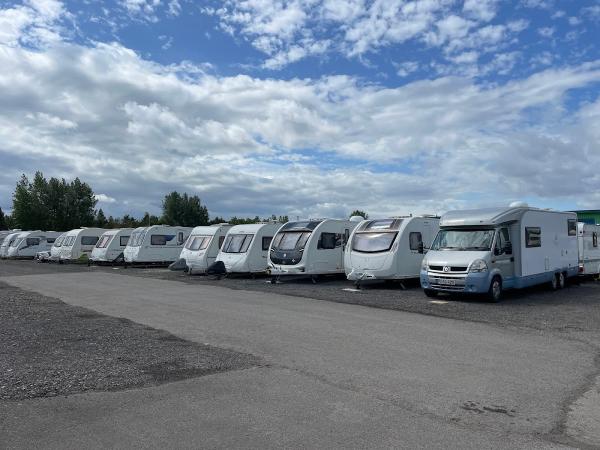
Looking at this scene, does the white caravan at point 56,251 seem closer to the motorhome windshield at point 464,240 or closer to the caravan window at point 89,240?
the caravan window at point 89,240

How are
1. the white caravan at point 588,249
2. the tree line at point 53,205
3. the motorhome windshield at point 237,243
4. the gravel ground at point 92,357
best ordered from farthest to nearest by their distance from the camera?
the tree line at point 53,205
the motorhome windshield at point 237,243
the white caravan at point 588,249
the gravel ground at point 92,357

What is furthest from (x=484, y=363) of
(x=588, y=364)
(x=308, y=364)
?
(x=308, y=364)

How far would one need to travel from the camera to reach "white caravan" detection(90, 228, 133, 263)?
35219mm

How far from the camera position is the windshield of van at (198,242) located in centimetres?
2700

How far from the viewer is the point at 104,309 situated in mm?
13555

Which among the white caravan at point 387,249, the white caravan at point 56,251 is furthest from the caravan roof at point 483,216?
the white caravan at point 56,251

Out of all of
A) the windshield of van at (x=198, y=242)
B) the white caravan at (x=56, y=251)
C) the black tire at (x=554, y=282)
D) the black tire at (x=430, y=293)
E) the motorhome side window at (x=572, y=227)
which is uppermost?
the motorhome side window at (x=572, y=227)

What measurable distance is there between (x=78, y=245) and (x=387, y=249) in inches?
1044

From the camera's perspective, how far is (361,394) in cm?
600

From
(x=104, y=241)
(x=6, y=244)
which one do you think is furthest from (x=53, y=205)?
(x=104, y=241)

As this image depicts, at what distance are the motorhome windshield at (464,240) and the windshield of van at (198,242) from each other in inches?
541

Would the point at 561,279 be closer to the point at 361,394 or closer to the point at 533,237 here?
the point at 533,237

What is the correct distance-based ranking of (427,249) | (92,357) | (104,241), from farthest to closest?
(104,241) → (427,249) → (92,357)

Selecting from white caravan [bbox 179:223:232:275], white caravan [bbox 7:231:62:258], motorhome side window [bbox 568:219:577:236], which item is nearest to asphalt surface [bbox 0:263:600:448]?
motorhome side window [bbox 568:219:577:236]
